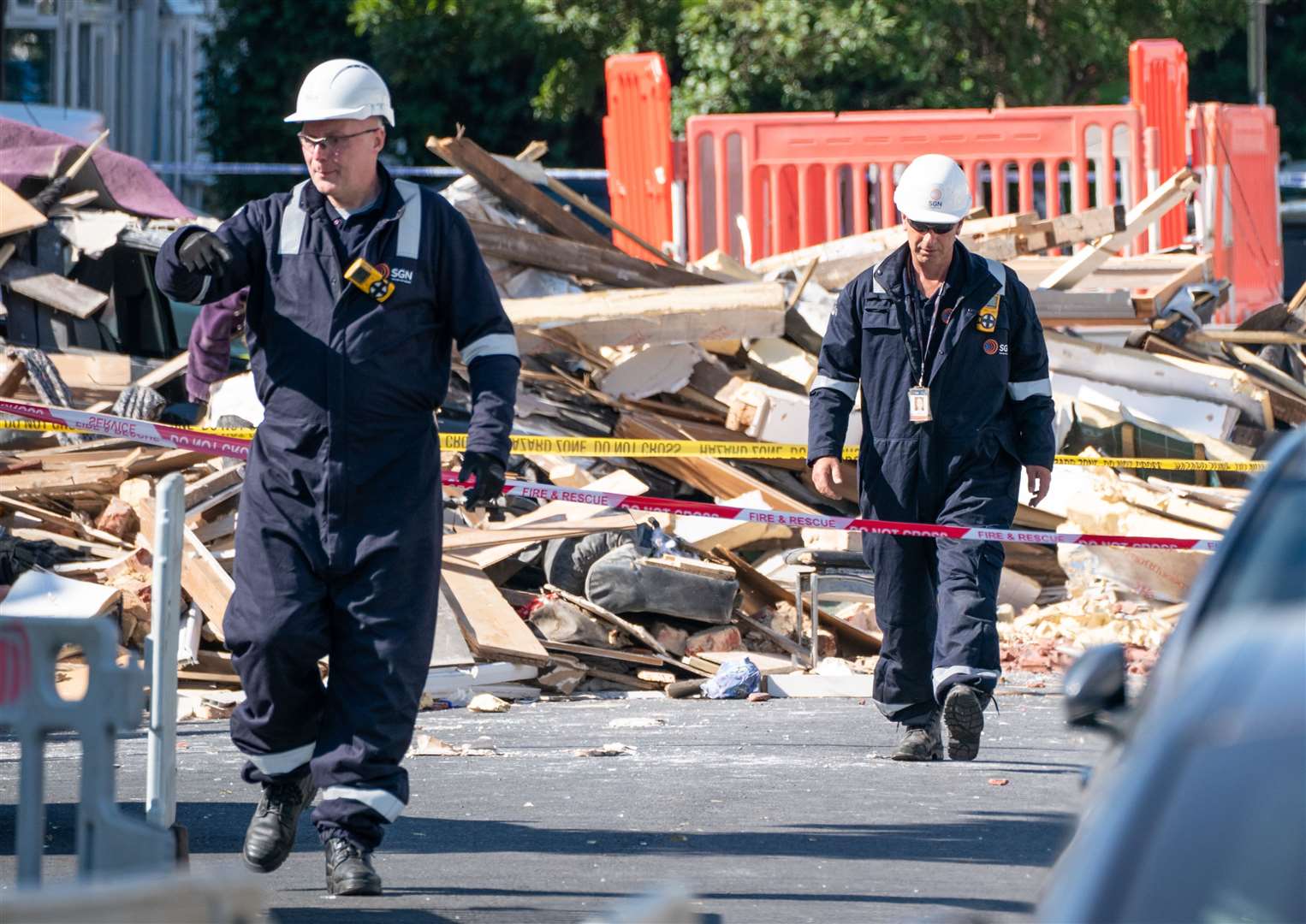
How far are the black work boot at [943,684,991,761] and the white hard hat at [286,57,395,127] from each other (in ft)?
8.97

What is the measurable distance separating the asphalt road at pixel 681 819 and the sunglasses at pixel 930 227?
182 cm

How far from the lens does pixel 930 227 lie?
22.6ft

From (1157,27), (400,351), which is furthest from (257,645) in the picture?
(1157,27)

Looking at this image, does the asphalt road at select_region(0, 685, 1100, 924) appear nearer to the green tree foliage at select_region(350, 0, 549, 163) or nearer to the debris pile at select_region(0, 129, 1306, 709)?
the debris pile at select_region(0, 129, 1306, 709)

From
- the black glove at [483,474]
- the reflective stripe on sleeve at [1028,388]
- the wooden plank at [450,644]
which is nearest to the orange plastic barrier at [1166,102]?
the wooden plank at [450,644]

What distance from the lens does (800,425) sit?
1154cm

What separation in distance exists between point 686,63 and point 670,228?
1026 centimetres

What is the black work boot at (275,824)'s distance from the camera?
16.9 ft

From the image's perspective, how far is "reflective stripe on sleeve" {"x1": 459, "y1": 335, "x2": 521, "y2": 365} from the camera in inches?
210

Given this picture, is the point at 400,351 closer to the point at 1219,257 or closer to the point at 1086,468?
the point at 1086,468

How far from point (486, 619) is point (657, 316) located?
3.21 metres

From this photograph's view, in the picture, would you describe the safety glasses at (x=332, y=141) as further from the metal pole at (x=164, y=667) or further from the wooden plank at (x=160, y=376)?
the wooden plank at (x=160, y=376)

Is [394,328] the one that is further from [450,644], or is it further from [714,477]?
[714,477]

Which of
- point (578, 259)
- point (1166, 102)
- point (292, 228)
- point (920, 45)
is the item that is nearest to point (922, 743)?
point (292, 228)
